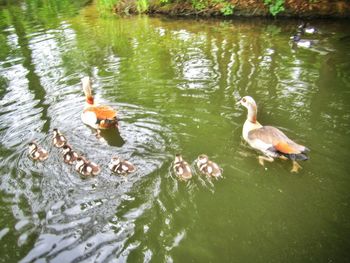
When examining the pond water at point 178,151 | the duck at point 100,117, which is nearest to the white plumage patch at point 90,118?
the duck at point 100,117

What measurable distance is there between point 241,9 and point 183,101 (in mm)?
10711

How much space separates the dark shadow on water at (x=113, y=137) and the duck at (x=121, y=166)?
3.67 ft

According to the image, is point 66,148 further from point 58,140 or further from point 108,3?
point 108,3

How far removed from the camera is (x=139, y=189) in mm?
5324

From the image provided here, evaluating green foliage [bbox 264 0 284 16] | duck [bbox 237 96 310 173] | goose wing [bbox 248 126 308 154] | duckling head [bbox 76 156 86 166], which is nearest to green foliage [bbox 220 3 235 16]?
green foliage [bbox 264 0 284 16]

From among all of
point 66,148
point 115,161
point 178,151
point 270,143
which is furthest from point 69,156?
point 270,143

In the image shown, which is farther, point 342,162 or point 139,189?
point 342,162

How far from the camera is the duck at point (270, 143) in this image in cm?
559

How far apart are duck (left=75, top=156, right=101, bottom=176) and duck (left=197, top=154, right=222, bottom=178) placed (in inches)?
67.2

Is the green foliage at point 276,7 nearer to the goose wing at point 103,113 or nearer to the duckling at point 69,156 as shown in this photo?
the goose wing at point 103,113

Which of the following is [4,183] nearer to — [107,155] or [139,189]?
[107,155]

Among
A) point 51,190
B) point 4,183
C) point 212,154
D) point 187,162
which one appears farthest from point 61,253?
point 212,154

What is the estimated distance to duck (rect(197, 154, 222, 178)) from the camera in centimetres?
553

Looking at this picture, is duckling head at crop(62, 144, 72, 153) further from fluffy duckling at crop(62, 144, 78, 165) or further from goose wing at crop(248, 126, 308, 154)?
goose wing at crop(248, 126, 308, 154)
